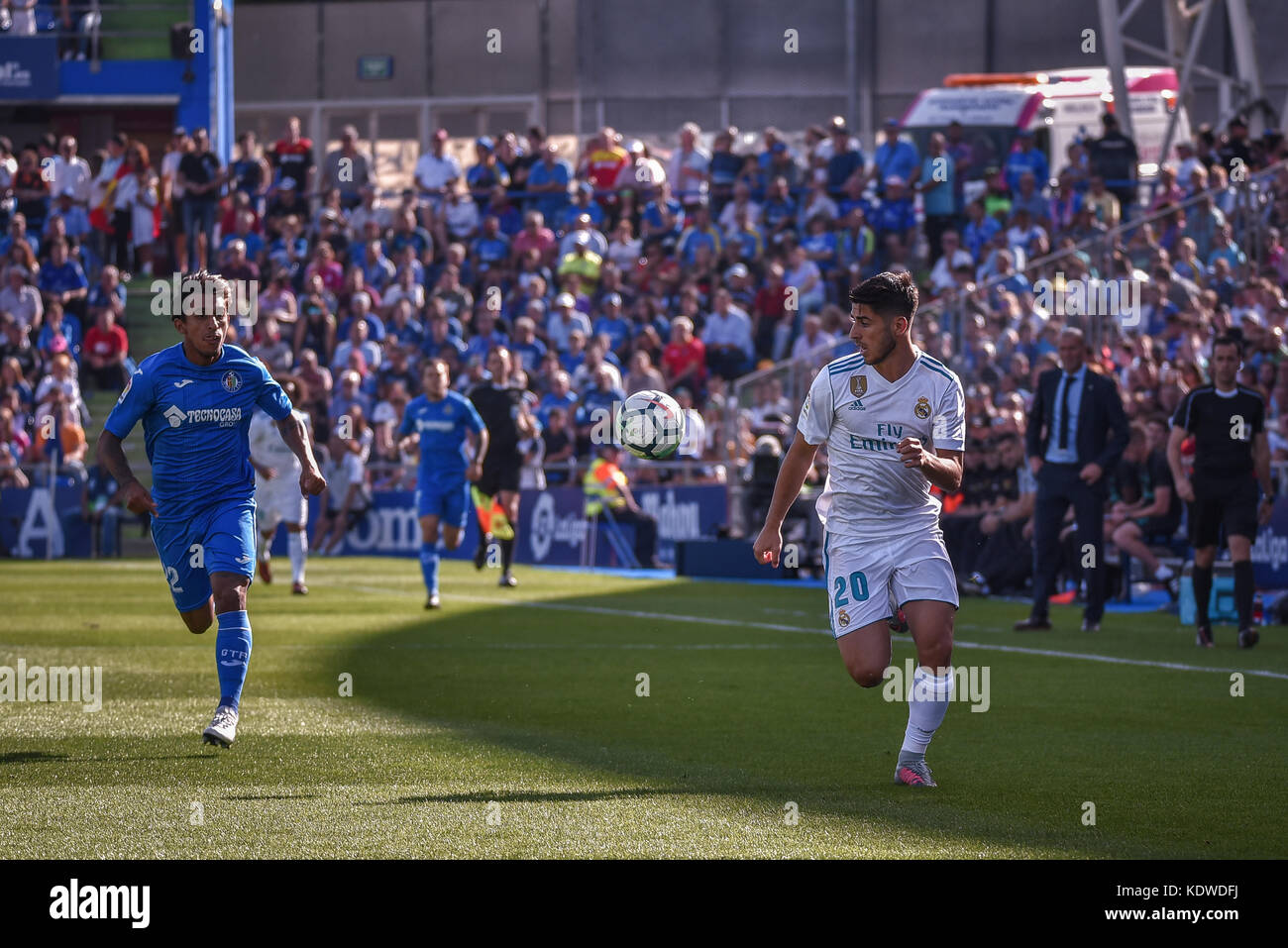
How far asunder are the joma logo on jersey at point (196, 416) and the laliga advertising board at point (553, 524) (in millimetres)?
15993

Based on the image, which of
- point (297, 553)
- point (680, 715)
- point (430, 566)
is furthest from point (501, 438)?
point (680, 715)

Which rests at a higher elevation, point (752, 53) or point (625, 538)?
point (752, 53)

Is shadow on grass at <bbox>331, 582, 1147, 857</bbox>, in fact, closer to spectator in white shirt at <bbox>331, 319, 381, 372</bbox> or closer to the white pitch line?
the white pitch line

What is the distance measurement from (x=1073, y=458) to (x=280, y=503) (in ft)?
29.4

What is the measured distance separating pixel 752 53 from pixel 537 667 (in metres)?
37.4

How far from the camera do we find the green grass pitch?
7.29 metres

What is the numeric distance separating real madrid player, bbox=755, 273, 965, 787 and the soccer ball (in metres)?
1.55

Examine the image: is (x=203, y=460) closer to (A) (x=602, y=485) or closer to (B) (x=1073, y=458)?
(B) (x=1073, y=458)

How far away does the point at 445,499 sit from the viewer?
2002cm

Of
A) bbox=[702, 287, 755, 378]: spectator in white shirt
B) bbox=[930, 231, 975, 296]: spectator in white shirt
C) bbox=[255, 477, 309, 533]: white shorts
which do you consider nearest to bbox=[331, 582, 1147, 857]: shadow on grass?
bbox=[255, 477, 309, 533]: white shorts

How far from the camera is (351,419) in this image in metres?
30.3
